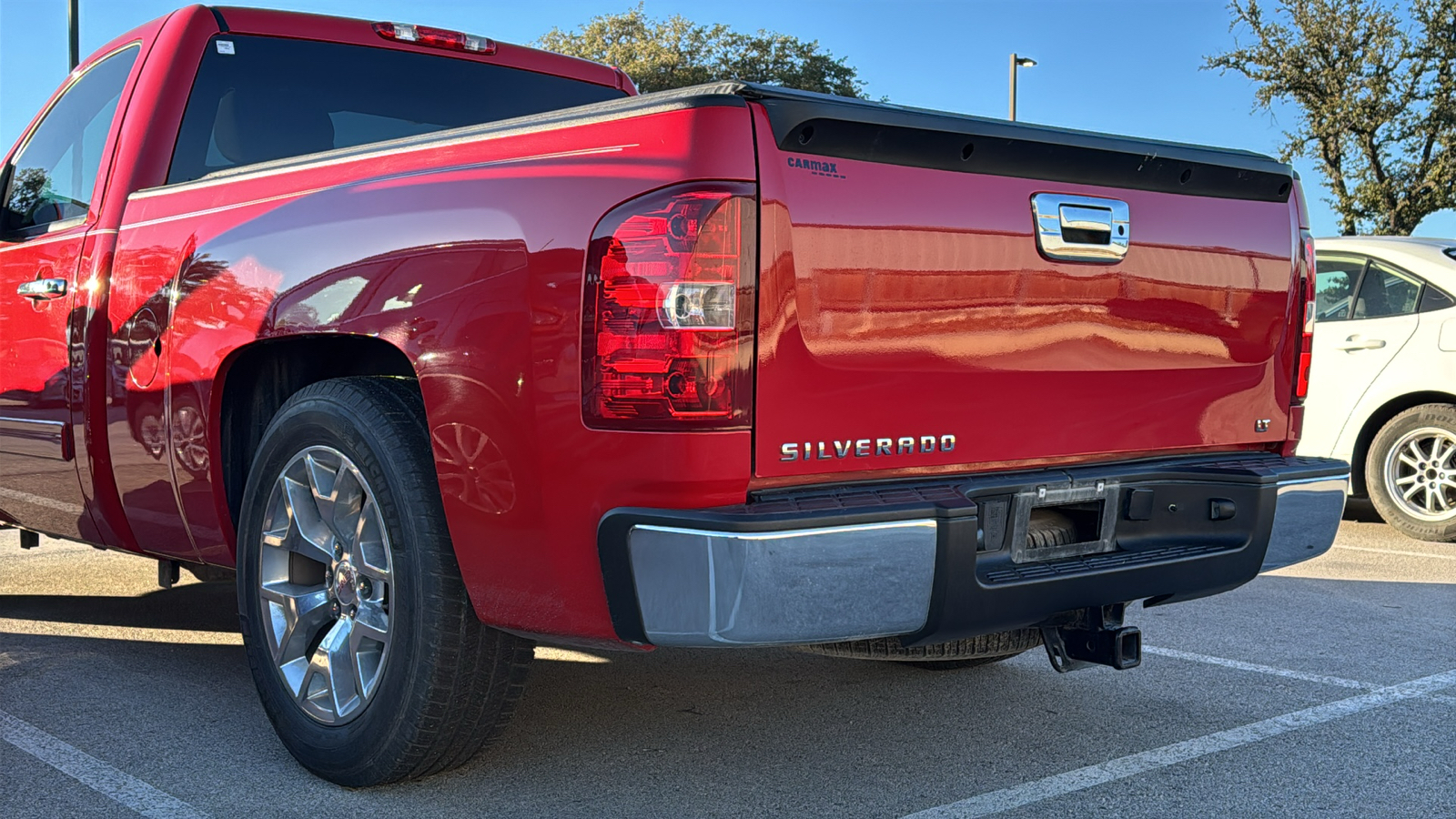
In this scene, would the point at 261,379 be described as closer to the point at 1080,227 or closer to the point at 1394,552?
the point at 1080,227

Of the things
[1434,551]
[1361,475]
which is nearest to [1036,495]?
[1434,551]

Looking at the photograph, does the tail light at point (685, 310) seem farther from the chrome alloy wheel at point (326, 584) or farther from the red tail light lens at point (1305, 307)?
the red tail light lens at point (1305, 307)

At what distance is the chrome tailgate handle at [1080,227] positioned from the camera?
2916 millimetres

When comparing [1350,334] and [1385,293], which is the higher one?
[1385,293]

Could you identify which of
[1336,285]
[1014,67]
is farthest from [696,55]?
[1336,285]

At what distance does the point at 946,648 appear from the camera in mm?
3588

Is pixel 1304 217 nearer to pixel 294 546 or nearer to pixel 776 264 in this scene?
pixel 776 264

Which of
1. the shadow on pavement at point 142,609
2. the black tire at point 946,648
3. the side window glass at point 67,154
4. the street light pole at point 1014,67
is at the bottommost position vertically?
the shadow on pavement at point 142,609

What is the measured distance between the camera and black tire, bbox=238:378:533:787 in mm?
2875

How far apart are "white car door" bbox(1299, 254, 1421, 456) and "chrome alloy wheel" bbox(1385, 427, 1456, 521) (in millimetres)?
327

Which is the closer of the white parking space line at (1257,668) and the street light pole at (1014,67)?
the white parking space line at (1257,668)

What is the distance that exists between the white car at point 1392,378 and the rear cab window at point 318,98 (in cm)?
480

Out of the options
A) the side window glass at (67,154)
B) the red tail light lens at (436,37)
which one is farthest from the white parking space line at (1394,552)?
the side window glass at (67,154)

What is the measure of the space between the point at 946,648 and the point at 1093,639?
62 cm
